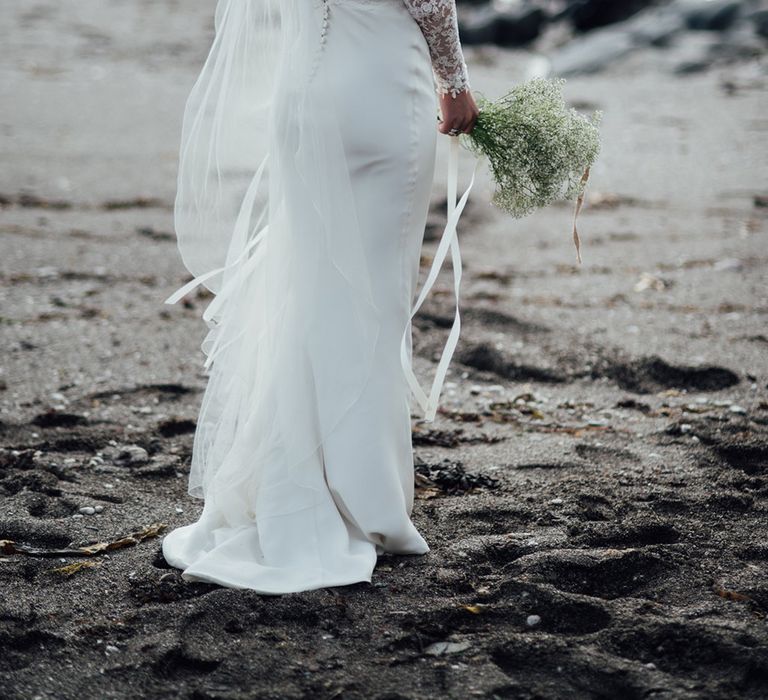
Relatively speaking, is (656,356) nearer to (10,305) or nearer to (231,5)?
(231,5)

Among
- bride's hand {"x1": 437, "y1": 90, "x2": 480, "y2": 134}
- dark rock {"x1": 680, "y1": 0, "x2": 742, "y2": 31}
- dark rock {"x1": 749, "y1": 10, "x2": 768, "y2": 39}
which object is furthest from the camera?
dark rock {"x1": 680, "y1": 0, "x2": 742, "y2": 31}

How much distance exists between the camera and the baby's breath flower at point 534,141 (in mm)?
3688

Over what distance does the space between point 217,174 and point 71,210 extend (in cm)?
502

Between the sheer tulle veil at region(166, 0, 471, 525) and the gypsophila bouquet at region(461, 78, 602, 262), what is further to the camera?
the gypsophila bouquet at region(461, 78, 602, 262)

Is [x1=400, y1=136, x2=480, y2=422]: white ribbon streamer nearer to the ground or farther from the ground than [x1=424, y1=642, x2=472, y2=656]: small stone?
farther from the ground

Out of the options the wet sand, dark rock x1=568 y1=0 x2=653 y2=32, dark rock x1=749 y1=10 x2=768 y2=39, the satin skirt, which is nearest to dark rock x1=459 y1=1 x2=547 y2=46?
dark rock x1=568 y1=0 x2=653 y2=32

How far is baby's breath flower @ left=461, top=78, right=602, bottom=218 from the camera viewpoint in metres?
3.69

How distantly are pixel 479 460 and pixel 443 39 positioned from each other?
6.18ft

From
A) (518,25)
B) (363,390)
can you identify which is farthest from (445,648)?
(518,25)

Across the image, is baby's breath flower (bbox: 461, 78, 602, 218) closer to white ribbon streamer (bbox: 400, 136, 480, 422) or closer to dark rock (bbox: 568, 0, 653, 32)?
white ribbon streamer (bbox: 400, 136, 480, 422)

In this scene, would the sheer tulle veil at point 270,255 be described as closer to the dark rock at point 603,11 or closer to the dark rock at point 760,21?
the dark rock at point 760,21

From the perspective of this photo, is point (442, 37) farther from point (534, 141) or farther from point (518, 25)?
point (518, 25)

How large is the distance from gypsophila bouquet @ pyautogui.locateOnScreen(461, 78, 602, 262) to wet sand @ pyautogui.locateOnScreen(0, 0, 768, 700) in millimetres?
1210

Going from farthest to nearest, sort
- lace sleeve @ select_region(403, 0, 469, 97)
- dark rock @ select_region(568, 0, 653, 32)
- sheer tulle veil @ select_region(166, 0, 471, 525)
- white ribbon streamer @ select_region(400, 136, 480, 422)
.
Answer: dark rock @ select_region(568, 0, 653, 32) < white ribbon streamer @ select_region(400, 136, 480, 422) < sheer tulle veil @ select_region(166, 0, 471, 525) < lace sleeve @ select_region(403, 0, 469, 97)
